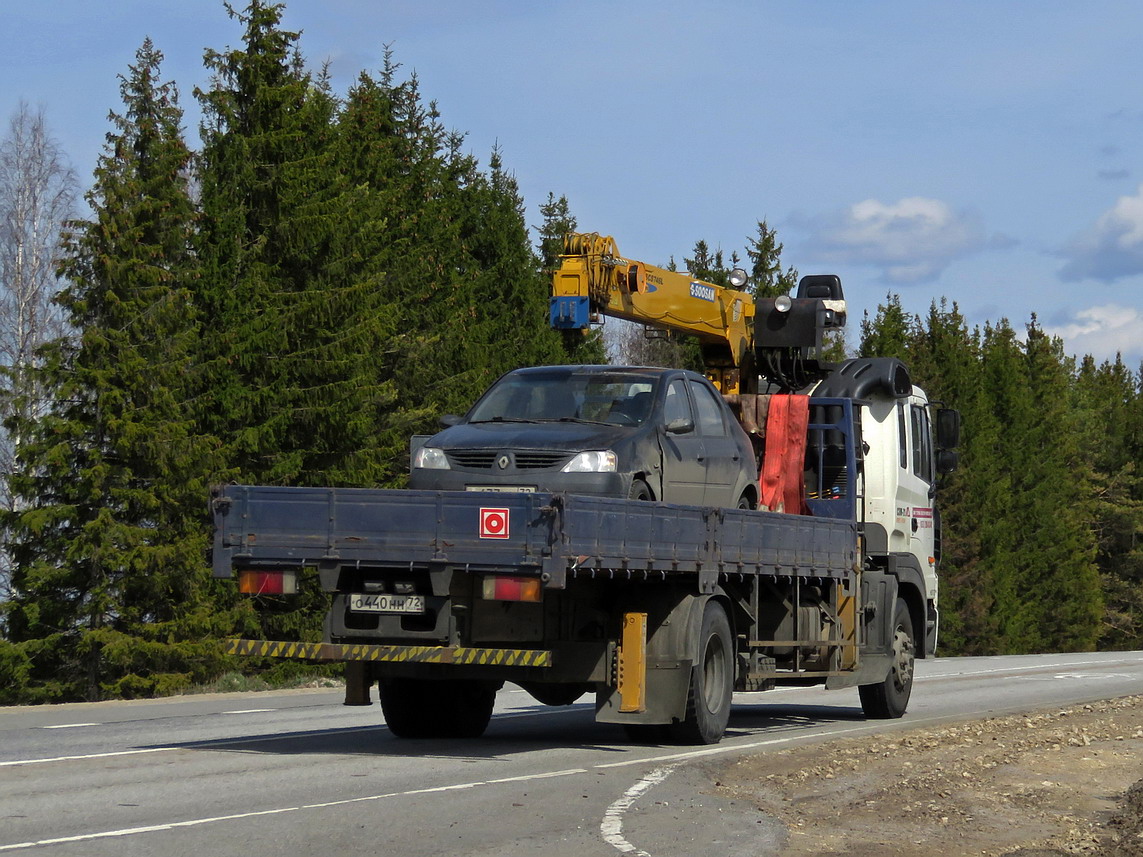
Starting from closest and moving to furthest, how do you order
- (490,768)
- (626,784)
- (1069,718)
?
(626,784), (490,768), (1069,718)

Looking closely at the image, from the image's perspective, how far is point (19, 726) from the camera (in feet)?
50.3

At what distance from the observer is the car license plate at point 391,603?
12.1m

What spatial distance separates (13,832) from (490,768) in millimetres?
3975

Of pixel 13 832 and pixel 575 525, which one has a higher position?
pixel 575 525

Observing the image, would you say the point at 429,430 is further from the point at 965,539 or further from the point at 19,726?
the point at 965,539

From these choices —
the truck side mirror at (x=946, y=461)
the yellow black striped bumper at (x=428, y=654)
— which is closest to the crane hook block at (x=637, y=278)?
the truck side mirror at (x=946, y=461)

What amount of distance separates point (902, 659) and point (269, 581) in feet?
27.8

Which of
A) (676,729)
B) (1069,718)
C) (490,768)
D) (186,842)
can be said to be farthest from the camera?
(1069,718)

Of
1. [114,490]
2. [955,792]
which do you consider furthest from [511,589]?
[114,490]

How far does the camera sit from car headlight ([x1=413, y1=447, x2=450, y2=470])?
1335 cm

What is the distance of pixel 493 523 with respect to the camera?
456 inches

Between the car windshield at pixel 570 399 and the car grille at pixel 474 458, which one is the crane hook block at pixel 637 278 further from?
the car grille at pixel 474 458

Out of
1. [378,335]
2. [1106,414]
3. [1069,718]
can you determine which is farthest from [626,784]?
[1106,414]

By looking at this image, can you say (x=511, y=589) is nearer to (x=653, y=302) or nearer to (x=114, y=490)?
(x=653, y=302)
